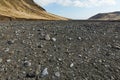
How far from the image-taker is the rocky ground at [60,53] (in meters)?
8.85

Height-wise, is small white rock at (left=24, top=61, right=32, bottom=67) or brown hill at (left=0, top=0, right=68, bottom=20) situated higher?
small white rock at (left=24, top=61, right=32, bottom=67)

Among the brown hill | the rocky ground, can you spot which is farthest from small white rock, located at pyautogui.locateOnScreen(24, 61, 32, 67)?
the brown hill

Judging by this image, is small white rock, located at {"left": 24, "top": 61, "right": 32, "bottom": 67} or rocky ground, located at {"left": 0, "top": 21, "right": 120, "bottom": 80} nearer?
rocky ground, located at {"left": 0, "top": 21, "right": 120, "bottom": 80}

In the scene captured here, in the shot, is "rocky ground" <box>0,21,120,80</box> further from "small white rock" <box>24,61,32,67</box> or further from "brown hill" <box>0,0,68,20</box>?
"brown hill" <box>0,0,68,20</box>

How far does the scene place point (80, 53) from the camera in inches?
401

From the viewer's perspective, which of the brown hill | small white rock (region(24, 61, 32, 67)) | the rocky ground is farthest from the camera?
the brown hill

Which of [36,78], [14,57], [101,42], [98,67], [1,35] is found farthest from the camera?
[1,35]

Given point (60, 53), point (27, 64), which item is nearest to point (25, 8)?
point (60, 53)

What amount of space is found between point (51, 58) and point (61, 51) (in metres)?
0.73

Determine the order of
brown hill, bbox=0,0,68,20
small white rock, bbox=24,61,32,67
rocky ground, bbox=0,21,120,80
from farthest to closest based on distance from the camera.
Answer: brown hill, bbox=0,0,68,20, small white rock, bbox=24,61,32,67, rocky ground, bbox=0,21,120,80

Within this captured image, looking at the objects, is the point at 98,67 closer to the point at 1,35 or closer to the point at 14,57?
the point at 14,57

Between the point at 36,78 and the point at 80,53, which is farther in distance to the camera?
the point at 80,53

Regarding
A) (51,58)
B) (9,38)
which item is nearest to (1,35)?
(9,38)

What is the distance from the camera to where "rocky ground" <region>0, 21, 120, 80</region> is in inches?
348
